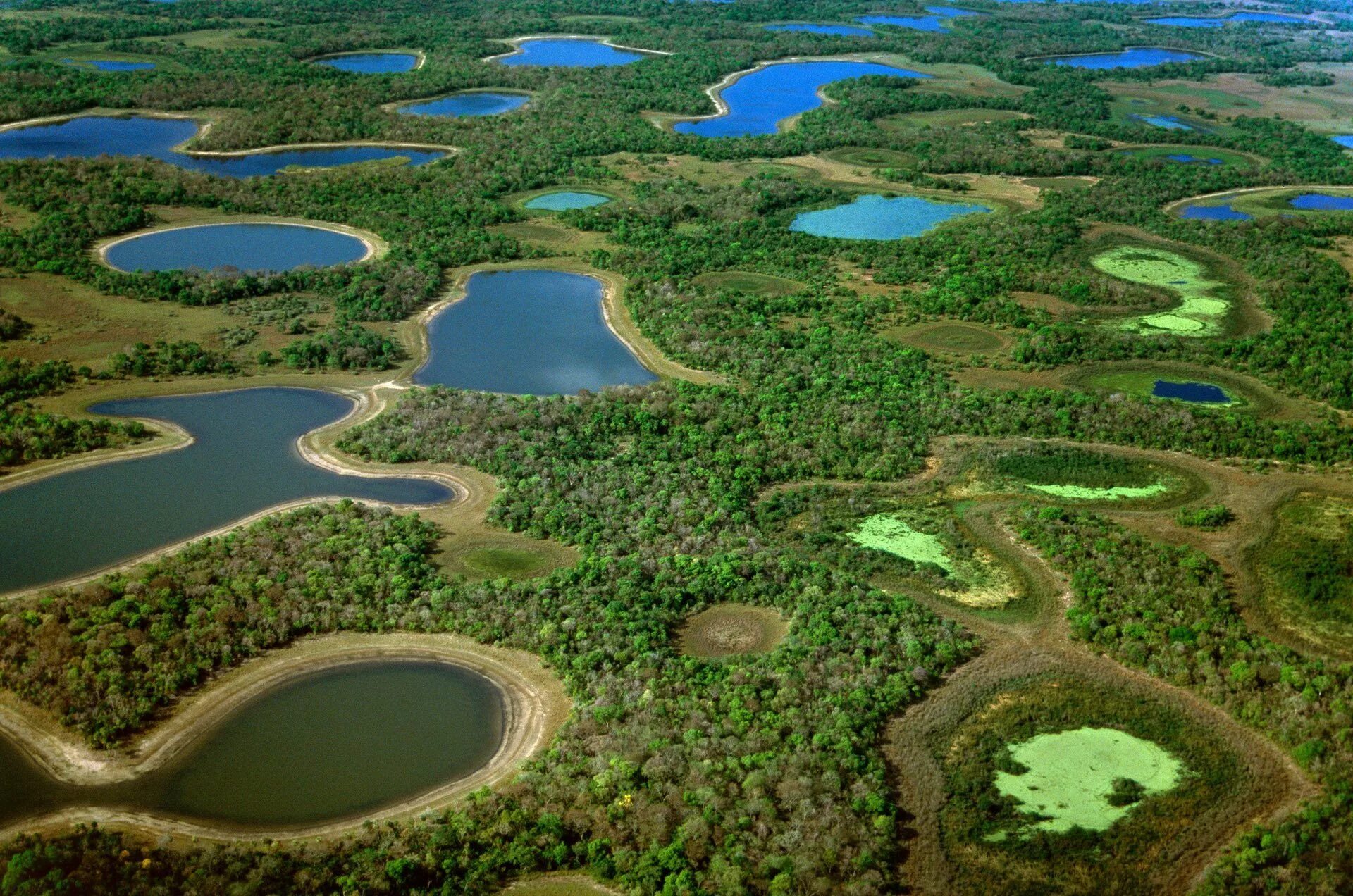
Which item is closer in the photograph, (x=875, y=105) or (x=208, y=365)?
(x=208, y=365)

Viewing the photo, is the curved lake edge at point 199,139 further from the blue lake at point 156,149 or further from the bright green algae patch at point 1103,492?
the bright green algae patch at point 1103,492

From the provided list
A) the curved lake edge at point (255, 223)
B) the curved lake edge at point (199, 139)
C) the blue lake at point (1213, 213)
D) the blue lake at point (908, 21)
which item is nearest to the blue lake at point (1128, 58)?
the blue lake at point (908, 21)

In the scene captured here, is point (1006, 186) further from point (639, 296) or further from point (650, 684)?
point (650, 684)

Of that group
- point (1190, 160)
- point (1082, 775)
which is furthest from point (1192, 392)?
point (1190, 160)

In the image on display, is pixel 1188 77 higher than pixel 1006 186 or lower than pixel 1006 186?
higher

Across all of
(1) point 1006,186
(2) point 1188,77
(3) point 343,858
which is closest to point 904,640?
(3) point 343,858

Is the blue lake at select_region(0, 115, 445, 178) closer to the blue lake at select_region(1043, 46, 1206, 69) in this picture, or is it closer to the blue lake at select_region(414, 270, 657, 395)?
the blue lake at select_region(414, 270, 657, 395)
